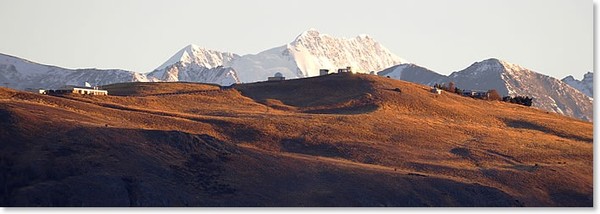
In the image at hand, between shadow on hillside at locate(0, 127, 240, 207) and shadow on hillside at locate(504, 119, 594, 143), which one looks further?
shadow on hillside at locate(504, 119, 594, 143)

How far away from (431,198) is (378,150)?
20.5m

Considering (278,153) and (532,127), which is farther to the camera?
(532,127)

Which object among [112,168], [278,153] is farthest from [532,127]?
[112,168]

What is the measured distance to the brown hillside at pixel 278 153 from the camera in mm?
102438

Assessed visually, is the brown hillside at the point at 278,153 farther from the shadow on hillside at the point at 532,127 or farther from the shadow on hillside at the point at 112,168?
the shadow on hillside at the point at 532,127

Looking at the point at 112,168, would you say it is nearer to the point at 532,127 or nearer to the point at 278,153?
the point at 278,153

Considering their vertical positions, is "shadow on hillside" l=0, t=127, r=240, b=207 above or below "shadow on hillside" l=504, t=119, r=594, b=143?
below

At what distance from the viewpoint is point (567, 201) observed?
372 feet

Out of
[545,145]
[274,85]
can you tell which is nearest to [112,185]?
[545,145]

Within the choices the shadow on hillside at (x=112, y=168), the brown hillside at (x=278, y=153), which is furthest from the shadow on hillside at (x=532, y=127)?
the shadow on hillside at (x=112, y=168)

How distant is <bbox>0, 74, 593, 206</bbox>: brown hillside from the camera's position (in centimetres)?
10244

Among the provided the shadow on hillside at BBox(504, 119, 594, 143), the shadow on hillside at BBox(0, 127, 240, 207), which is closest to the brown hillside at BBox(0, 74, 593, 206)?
the shadow on hillside at BBox(0, 127, 240, 207)

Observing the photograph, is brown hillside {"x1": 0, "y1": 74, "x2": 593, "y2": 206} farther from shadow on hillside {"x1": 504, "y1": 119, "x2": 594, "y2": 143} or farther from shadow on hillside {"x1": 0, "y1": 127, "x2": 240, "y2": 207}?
shadow on hillside {"x1": 504, "y1": 119, "x2": 594, "y2": 143}

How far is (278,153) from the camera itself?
120188mm
